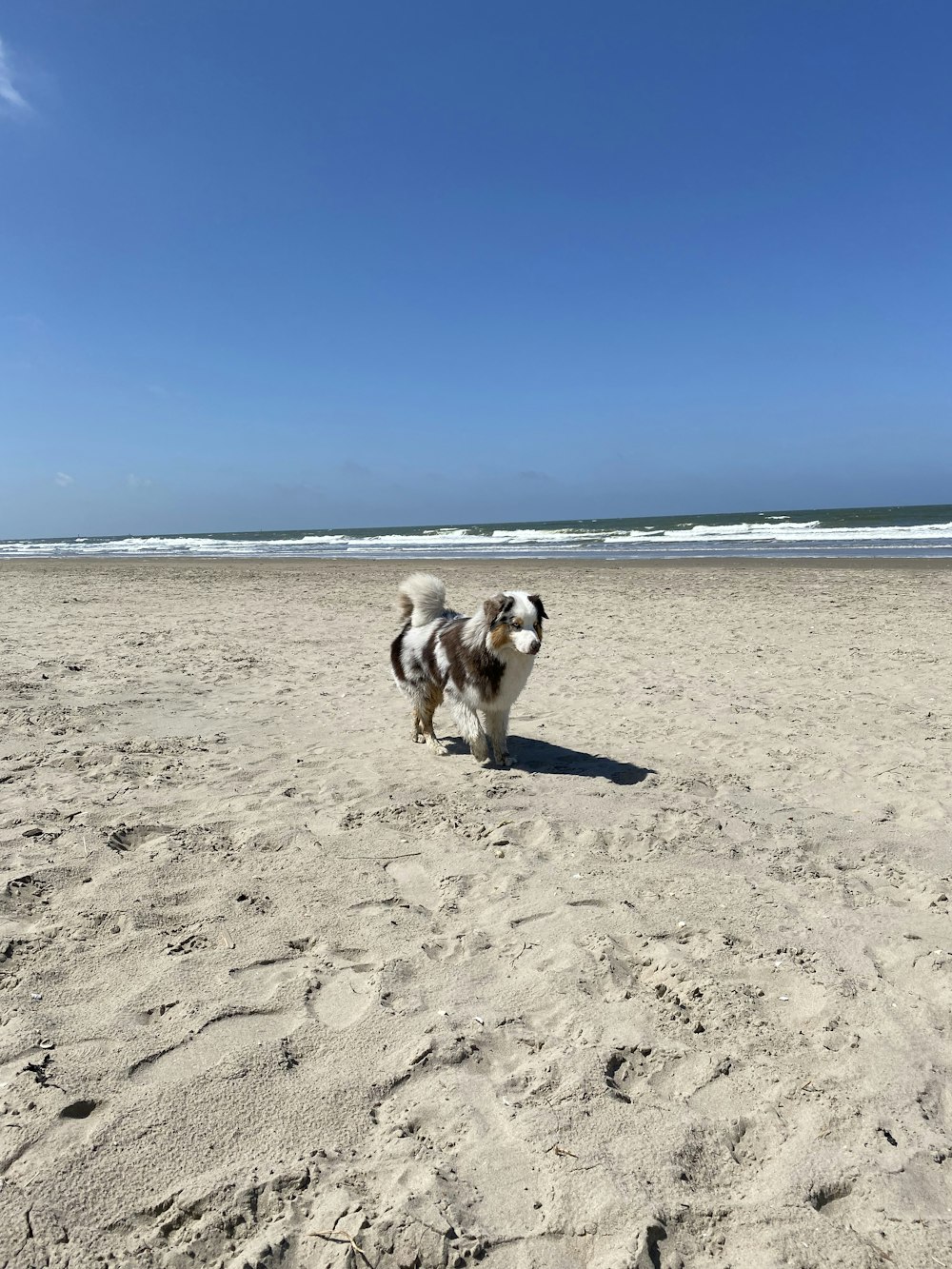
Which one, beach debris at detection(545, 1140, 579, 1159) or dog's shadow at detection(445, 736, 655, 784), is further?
dog's shadow at detection(445, 736, 655, 784)

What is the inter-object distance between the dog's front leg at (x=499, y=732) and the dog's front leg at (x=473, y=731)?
69 mm

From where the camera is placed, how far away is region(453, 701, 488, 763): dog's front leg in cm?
559

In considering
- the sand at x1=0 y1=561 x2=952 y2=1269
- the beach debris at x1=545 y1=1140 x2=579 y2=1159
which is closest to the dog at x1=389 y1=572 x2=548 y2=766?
the sand at x1=0 y1=561 x2=952 y2=1269

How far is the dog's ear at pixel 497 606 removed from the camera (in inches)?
212

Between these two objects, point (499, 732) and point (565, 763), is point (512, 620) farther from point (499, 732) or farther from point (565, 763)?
point (565, 763)

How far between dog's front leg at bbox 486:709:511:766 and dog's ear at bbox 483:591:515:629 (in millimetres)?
704

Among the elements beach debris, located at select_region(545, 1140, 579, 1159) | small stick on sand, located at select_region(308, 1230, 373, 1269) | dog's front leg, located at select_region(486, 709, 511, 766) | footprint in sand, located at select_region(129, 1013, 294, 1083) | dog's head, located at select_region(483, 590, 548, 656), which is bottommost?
beach debris, located at select_region(545, 1140, 579, 1159)

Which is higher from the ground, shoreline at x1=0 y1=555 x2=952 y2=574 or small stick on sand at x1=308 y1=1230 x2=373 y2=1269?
shoreline at x1=0 y1=555 x2=952 y2=574

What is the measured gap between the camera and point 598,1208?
1.92 metres

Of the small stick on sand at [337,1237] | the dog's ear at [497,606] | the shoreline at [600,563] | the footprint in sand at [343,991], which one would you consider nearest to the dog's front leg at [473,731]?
the dog's ear at [497,606]

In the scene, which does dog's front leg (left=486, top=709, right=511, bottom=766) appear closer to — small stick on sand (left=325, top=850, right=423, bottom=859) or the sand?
the sand

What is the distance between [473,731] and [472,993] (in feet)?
9.44

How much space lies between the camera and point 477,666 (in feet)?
18.3

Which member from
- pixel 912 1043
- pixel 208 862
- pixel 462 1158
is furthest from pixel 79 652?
pixel 912 1043
